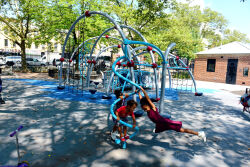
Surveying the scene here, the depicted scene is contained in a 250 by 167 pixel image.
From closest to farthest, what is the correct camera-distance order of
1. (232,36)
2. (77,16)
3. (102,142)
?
1. (102,142)
2. (77,16)
3. (232,36)

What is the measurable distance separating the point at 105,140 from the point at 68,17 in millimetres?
14902

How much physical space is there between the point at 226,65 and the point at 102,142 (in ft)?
76.5

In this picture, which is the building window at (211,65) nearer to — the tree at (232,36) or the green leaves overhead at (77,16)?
the green leaves overhead at (77,16)

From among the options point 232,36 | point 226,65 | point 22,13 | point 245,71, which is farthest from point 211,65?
point 232,36

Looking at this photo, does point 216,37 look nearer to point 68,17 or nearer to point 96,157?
point 68,17

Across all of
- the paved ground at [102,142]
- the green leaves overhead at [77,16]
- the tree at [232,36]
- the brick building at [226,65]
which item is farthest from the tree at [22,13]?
the tree at [232,36]

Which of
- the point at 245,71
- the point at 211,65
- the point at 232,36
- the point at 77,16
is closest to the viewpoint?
the point at 77,16

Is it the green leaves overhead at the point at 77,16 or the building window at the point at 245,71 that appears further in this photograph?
the building window at the point at 245,71

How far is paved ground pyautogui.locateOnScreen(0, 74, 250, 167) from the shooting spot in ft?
13.0

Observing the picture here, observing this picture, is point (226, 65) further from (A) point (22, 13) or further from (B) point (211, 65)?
(A) point (22, 13)

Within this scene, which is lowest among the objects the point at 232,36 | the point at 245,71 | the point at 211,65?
the point at 245,71

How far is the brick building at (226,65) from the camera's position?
2230cm

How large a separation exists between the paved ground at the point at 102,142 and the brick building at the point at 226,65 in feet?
57.3

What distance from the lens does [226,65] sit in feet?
77.4
